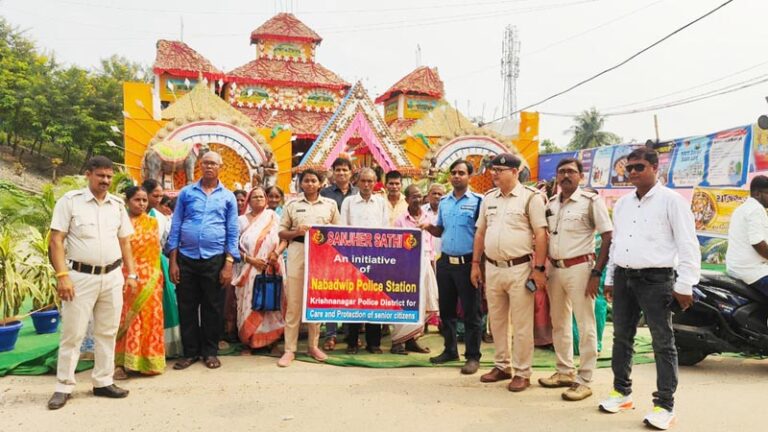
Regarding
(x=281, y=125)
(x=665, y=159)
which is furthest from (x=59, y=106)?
(x=665, y=159)

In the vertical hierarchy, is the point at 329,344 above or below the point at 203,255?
below

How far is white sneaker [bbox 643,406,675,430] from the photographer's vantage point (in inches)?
129

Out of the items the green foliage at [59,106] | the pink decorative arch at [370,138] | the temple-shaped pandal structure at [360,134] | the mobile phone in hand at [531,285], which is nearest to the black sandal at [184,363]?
the mobile phone in hand at [531,285]

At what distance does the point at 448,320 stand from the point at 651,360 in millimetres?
1924

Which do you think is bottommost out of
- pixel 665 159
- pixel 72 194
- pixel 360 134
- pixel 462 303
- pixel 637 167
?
pixel 462 303

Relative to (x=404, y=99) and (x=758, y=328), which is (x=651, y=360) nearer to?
(x=758, y=328)

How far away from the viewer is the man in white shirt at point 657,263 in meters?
3.27

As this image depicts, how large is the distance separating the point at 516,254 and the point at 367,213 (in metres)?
1.57

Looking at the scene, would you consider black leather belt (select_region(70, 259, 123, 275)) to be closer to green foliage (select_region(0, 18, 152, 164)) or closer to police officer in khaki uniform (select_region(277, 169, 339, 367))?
police officer in khaki uniform (select_region(277, 169, 339, 367))

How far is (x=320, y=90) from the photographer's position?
1958cm

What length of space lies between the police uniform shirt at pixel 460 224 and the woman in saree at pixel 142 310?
2.36m

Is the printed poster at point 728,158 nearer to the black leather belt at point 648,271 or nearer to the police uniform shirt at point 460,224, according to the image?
the police uniform shirt at point 460,224

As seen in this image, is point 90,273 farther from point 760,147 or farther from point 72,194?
point 760,147

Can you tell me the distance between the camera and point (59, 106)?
30109 mm
